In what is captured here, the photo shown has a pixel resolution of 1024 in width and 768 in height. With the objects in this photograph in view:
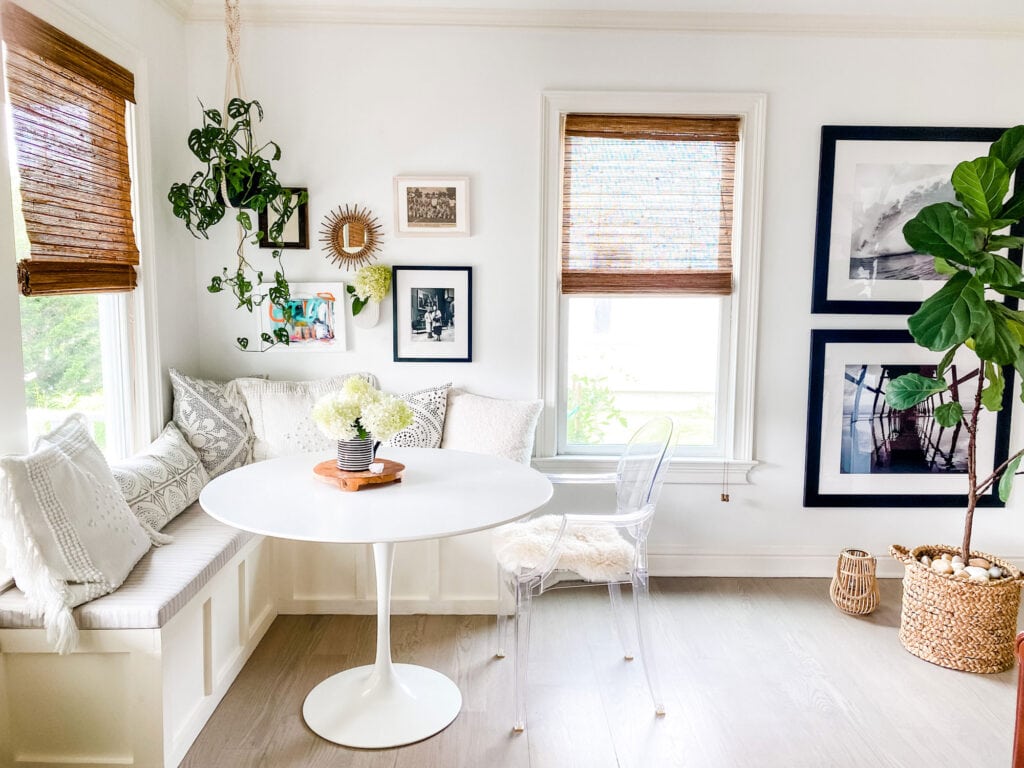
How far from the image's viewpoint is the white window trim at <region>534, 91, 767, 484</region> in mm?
3369

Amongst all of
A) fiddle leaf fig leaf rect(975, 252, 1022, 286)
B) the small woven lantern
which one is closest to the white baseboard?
the small woven lantern

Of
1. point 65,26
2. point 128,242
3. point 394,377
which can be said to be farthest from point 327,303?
point 65,26

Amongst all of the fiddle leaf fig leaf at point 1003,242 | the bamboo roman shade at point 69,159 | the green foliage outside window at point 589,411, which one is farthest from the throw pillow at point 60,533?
the fiddle leaf fig leaf at point 1003,242

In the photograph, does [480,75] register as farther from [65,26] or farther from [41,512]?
[41,512]

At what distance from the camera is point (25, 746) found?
7.04 feet

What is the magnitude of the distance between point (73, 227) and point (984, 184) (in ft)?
9.77

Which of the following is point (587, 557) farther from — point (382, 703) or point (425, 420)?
point (425, 420)

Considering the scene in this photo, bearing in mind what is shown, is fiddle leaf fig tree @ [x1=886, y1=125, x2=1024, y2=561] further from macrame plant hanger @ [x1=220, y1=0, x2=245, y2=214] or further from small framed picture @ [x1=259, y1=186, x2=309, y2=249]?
macrame plant hanger @ [x1=220, y1=0, x2=245, y2=214]

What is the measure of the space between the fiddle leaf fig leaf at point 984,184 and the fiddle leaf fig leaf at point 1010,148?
60mm

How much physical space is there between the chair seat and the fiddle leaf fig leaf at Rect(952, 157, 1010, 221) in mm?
1655

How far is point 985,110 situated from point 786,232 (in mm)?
1001

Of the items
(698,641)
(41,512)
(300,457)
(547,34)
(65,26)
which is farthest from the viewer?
(547,34)

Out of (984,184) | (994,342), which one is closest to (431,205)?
(984,184)

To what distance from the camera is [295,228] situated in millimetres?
3402
